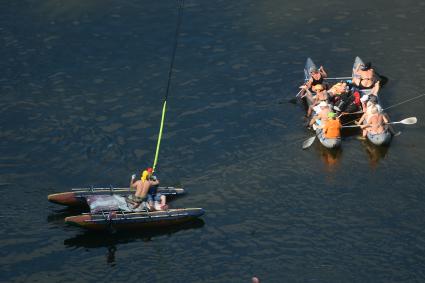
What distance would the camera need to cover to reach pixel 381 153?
128 feet

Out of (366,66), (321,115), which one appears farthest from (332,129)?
(366,66)

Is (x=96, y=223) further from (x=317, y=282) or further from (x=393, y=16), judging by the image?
(x=393, y=16)

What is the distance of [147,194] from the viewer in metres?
33.9

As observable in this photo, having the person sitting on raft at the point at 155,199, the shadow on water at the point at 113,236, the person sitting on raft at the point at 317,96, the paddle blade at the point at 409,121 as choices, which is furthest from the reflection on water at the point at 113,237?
the paddle blade at the point at 409,121

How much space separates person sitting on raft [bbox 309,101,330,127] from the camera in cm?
4066

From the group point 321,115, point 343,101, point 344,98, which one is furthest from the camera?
point 344,98

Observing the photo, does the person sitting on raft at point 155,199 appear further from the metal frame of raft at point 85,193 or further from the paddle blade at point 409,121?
the paddle blade at point 409,121

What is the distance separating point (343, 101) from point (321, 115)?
2.35m

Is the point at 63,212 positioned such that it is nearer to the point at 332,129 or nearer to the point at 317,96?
the point at 332,129

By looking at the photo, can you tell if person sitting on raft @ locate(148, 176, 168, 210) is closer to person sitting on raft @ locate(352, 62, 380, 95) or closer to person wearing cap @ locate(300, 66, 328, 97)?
person wearing cap @ locate(300, 66, 328, 97)

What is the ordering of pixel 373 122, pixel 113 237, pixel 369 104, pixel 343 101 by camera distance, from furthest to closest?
pixel 343 101, pixel 369 104, pixel 373 122, pixel 113 237

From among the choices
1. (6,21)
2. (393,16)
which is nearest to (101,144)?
(6,21)

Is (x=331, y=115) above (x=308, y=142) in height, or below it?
above

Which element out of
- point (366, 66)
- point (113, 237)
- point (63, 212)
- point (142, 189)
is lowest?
point (113, 237)
